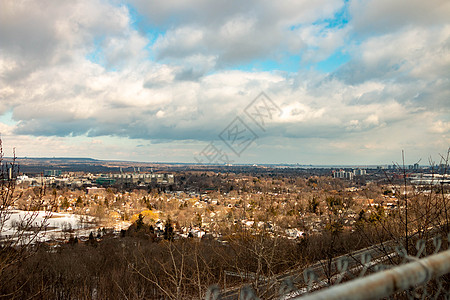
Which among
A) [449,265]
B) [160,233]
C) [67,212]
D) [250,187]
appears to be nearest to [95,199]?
[67,212]

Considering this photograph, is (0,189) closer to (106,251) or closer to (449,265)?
(449,265)

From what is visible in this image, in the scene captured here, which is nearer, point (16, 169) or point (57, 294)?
point (16, 169)

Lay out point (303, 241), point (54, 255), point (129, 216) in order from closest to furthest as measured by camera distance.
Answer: point (303, 241), point (54, 255), point (129, 216)

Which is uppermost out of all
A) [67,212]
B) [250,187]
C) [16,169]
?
[16,169]

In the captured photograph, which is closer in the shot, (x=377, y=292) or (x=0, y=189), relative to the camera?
(x=377, y=292)

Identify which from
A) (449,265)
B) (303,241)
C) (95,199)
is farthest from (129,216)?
(449,265)

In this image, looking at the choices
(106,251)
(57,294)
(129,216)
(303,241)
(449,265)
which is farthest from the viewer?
(129,216)

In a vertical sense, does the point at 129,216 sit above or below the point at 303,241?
below

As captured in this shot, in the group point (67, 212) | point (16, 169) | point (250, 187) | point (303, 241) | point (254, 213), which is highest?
point (16, 169)

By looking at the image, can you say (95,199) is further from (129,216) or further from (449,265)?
(449,265)
